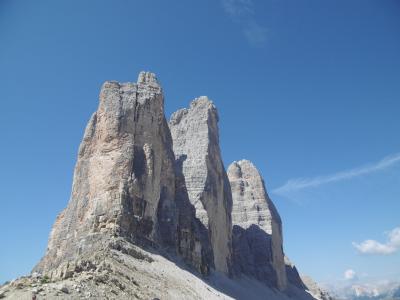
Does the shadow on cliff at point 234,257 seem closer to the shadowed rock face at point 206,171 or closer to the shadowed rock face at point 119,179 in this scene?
the shadowed rock face at point 206,171

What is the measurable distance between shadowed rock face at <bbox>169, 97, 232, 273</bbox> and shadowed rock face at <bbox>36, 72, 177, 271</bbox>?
2159 cm

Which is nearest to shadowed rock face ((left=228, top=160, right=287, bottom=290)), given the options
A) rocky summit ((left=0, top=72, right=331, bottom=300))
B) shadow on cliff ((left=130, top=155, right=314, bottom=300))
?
shadow on cliff ((left=130, top=155, right=314, bottom=300))

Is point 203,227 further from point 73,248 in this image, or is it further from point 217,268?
point 73,248

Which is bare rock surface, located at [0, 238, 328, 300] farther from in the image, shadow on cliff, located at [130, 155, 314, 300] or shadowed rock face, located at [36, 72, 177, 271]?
shadow on cliff, located at [130, 155, 314, 300]

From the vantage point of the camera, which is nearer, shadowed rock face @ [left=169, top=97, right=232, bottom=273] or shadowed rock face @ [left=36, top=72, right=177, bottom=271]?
shadowed rock face @ [left=36, top=72, right=177, bottom=271]

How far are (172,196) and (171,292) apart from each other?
2405cm

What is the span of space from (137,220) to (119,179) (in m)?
4.85

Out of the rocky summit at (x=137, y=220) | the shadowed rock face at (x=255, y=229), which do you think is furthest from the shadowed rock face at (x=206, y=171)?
the shadowed rock face at (x=255, y=229)

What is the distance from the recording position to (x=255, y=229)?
114812 mm

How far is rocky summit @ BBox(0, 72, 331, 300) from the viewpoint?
105ft

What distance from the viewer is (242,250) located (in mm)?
108062

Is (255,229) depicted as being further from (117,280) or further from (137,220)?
(117,280)

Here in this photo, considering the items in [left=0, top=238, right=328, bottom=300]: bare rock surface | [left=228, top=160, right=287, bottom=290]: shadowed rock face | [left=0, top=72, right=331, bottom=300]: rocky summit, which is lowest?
[left=0, top=238, right=328, bottom=300]: bare rock surface

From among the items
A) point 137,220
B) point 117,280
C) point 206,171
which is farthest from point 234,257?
point 117,280
